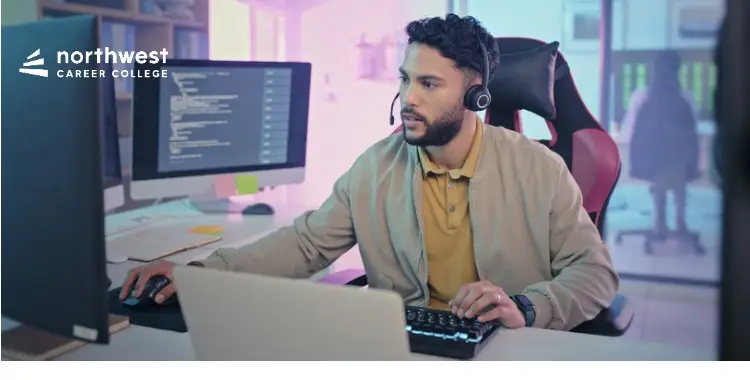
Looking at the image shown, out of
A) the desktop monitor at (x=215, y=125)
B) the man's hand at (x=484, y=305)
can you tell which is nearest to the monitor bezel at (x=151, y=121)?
the desktop monitor at (x=215, y=125)

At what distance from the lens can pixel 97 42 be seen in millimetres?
691

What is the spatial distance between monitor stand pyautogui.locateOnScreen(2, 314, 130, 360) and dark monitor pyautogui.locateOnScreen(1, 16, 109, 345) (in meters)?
0.05

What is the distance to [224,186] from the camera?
1761mm

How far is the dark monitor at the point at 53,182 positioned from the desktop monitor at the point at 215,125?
79 centimetres

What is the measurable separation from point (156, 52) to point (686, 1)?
2.39 meters

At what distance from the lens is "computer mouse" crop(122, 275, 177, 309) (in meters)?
1.02

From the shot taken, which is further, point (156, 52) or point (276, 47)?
point (276, 47)

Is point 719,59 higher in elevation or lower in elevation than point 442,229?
higher

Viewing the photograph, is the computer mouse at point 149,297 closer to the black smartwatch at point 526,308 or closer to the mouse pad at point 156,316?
the mouse pad at point 156,316

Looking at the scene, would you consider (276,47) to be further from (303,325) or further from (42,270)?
(303,325)

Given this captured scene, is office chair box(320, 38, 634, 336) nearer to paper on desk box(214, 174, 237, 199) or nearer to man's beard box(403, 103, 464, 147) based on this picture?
man's beard box(403, 103, 464, 147)

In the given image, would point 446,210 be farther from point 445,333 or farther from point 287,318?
point 287,318
